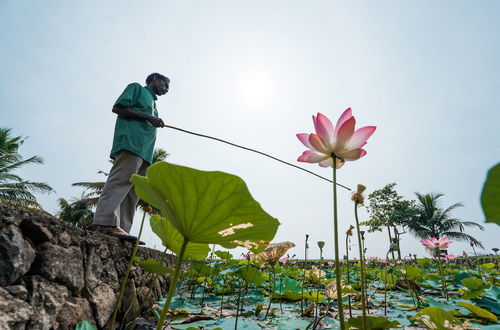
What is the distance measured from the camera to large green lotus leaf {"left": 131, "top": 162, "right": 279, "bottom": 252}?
618mm

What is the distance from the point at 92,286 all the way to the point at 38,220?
47 cm

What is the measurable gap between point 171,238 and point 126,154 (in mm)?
939

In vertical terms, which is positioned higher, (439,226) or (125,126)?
(439,226)

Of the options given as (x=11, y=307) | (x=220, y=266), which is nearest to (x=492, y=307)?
(x=220, y=266)

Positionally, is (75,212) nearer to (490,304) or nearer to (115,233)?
(115,233)

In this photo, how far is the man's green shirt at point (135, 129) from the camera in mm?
1876

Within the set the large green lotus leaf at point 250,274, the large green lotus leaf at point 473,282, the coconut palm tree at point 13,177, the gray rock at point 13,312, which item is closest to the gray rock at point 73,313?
the gray rock at point 13,312

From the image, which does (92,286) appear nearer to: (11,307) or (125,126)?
(11,307)

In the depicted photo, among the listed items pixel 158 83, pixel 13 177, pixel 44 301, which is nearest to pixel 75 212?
pixel 13 177

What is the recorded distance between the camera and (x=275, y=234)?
75 cm

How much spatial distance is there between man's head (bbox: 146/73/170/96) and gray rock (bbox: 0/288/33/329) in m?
2.00

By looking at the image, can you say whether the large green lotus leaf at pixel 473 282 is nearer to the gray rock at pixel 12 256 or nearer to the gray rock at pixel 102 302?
the gray rock at pixel 102 302

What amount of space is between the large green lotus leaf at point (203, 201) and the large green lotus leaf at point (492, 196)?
1.39ft

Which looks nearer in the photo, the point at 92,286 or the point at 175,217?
the point at 175,217
